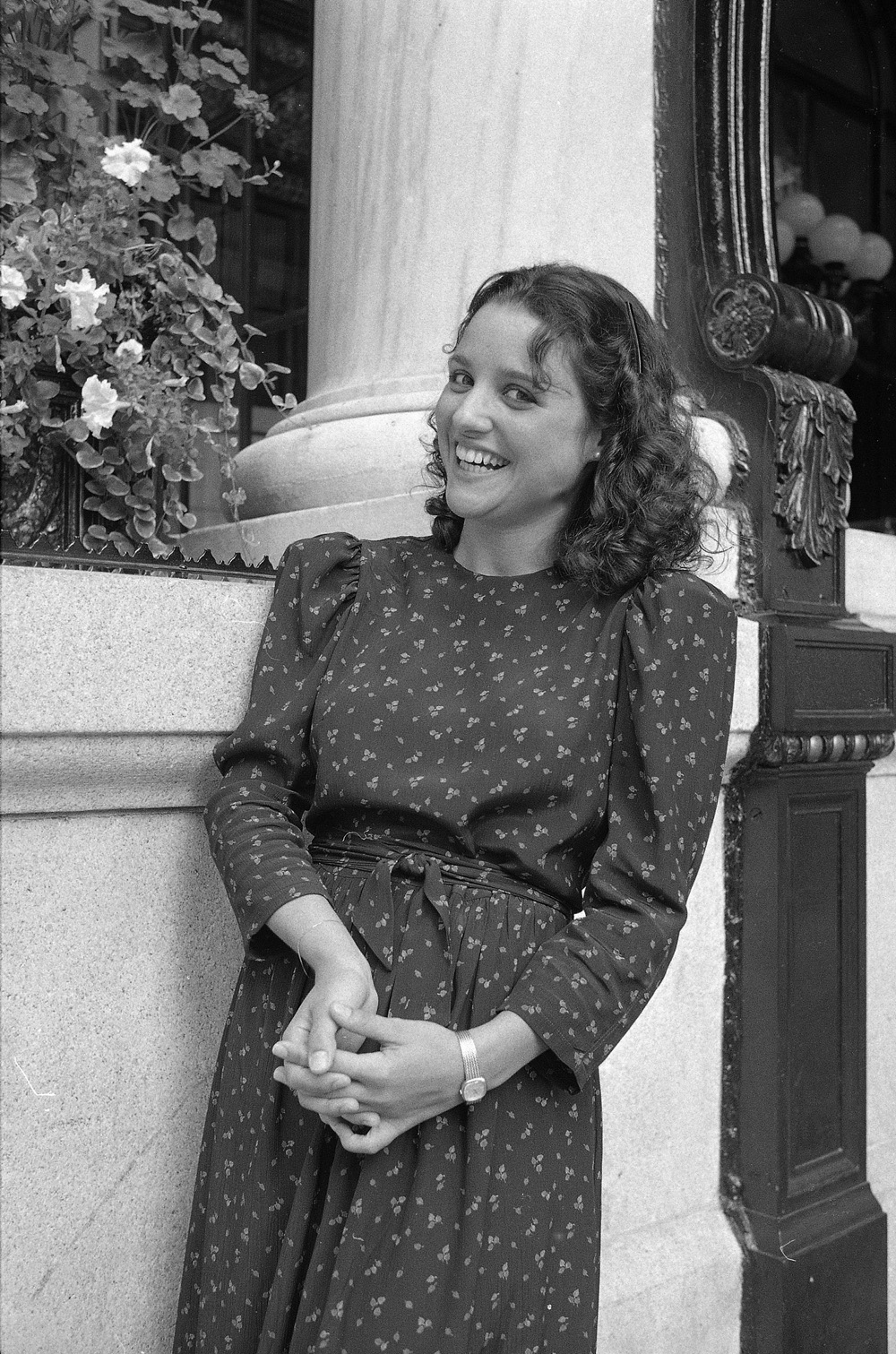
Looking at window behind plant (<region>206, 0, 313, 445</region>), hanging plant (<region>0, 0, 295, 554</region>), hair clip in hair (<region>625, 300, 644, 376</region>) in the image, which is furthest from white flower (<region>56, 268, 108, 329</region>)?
window behind plant (<region>206, 0, 313, 445</region>)

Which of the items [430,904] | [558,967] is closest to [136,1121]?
[430,904]

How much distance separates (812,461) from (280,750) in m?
1.27

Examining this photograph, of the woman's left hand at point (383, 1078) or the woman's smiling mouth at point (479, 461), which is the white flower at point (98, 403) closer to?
the woman's smiling mouth at point (479, 461)

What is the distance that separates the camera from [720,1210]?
219 centimetres

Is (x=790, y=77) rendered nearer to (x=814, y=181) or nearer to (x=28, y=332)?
(x=814, y=181)

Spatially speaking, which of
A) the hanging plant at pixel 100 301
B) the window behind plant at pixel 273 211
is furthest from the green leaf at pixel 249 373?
the window behind plant at pixel 273 211

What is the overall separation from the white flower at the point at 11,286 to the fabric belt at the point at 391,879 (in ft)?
2.60

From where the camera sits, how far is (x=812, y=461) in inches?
88.6

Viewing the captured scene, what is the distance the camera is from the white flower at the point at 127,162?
67.7 inches

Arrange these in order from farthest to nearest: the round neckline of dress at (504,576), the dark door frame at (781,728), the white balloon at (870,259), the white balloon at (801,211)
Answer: the white balloon at (870,259) → the white balloon at (801,211) → the dark door frame at (781,728) → the round neckline of dress at (504,576)

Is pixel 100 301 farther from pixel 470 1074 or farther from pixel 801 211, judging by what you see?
pixel 801 211

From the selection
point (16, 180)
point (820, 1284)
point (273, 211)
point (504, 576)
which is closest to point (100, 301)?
point (16, 180)

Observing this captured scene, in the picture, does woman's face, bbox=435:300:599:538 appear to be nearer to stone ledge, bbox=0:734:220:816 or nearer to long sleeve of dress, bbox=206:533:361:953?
long sleeve of dress, bbox=206:533:361:953

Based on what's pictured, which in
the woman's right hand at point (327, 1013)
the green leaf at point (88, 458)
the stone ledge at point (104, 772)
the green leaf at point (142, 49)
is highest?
the green leaf at point (142, 49)
